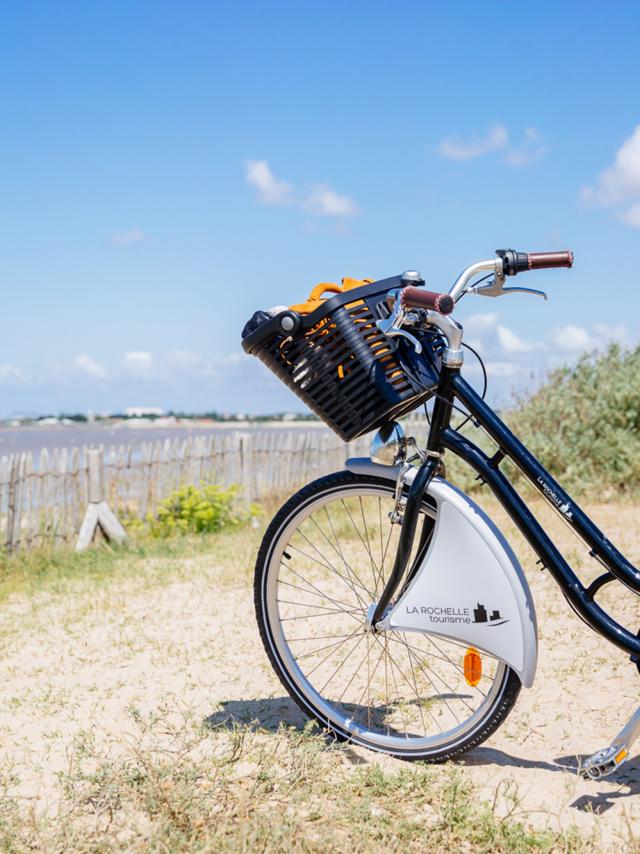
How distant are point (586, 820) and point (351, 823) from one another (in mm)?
748

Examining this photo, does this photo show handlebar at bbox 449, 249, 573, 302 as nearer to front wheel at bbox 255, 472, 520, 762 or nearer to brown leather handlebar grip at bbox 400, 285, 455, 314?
brown leather handlebar grip at bbox 400, 285, 455, 314

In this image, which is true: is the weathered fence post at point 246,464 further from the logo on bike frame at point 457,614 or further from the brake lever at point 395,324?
the brake lever at point 395,324

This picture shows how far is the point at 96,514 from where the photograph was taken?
9195 millimetres

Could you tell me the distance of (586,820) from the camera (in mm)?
2709

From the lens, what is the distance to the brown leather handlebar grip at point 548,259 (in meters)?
A: 2.90

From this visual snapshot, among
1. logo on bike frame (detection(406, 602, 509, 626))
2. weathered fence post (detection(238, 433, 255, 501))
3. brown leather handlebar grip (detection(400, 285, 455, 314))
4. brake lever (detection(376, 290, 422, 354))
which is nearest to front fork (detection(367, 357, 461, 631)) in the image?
logo on bike frame (detection(406, 602, 509, 626))

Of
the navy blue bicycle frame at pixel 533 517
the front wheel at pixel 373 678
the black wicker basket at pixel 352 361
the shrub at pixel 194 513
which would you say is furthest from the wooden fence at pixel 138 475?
the navy blue bicycle frame at pixel 533 517

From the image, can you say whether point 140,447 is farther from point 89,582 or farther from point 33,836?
point 33,836

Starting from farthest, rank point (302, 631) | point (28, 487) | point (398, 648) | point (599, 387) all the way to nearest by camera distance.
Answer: point (599, 387), point (28, 487), point (302, 631), point (398, 648)

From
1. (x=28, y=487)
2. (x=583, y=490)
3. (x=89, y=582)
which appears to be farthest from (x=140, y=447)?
(x=583, y=490)

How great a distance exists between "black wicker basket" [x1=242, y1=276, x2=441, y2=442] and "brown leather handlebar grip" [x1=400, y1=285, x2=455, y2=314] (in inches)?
6.5

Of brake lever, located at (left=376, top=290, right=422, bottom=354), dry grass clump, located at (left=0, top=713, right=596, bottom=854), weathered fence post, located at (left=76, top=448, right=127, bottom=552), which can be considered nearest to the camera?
dry grass clump, located at (left=0, top=713, right=596, bottom=854)

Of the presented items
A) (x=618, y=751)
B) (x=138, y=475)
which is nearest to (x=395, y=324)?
(x=618, y=751)

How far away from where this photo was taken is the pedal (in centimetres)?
277
